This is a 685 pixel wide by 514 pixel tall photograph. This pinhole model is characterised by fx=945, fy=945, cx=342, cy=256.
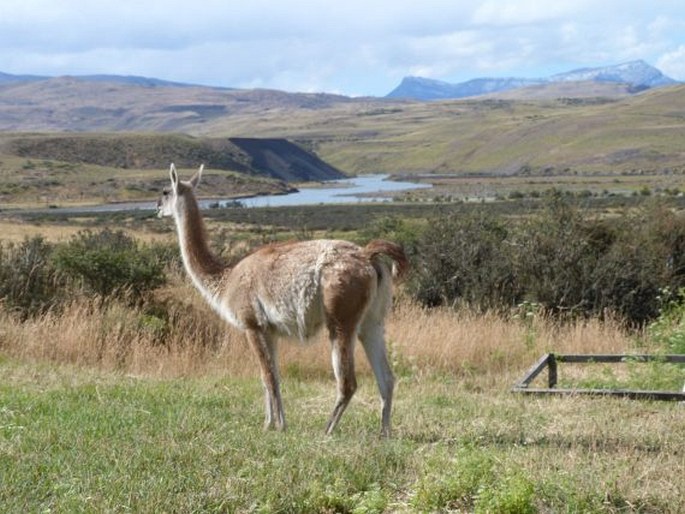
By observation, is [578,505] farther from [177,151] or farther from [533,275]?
[177,151]

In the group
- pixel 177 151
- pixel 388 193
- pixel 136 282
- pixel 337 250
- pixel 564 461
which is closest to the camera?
pixel 564 461

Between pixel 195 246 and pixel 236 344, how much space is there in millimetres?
3157

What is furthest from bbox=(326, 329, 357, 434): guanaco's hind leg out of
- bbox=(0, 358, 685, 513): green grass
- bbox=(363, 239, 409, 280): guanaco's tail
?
bbox=(363, 239, 409, 280): guanaco's tail

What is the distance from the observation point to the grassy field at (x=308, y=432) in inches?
203

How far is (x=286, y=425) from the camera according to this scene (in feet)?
24.7

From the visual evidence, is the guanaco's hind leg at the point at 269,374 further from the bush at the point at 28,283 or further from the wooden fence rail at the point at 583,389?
the bush at the point at 28,283

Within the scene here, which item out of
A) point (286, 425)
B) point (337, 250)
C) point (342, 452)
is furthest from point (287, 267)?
point (342, 452)

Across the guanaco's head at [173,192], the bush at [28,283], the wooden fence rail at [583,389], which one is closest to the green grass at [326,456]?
the wooden fence rail at [583,389]

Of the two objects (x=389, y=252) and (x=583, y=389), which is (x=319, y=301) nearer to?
(x=389, y=252)

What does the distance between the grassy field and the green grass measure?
0.02m

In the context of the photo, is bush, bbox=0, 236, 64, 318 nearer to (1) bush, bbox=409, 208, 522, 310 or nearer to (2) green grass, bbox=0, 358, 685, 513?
(2) green grass, bbox=0, 358, 685, 513

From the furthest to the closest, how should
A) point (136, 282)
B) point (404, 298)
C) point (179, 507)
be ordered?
1. point (404, 298)
2. point (136, 282)
3. point (179, 507)

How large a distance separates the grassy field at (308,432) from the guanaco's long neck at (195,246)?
1105mm

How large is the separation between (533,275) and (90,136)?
128 metres
